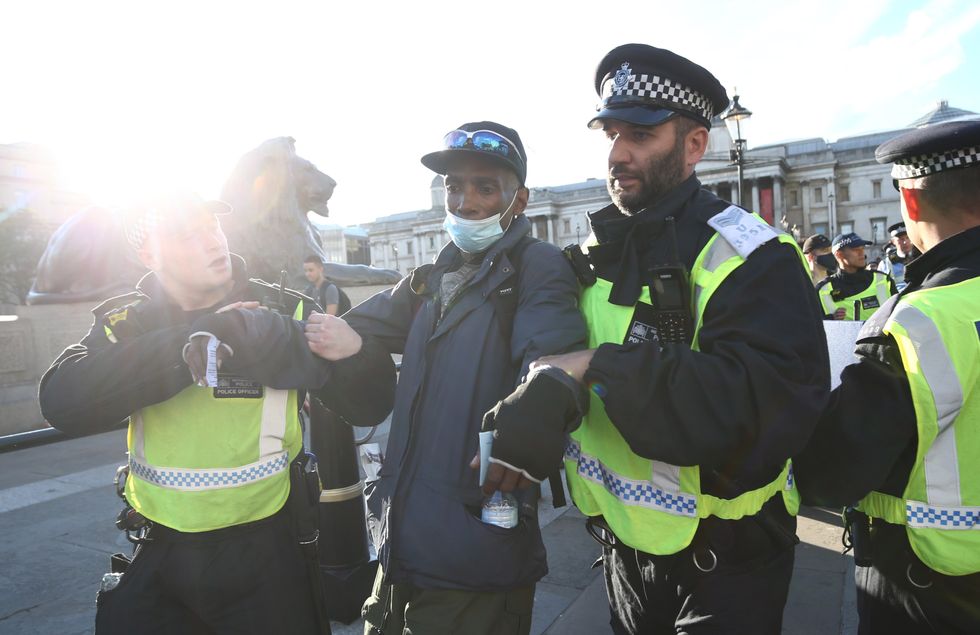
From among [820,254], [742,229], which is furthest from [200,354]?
[820,254]

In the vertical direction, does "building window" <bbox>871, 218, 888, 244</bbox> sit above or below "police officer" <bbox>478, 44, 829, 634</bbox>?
above

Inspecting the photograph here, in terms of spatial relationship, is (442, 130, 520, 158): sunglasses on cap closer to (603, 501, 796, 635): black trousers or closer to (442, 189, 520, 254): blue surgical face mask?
(442, 189, 520, 254): blue surgical face mask

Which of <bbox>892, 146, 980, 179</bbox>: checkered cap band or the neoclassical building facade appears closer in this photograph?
<bbox>892, 146, 980, 179</bbox>: checkered cap band

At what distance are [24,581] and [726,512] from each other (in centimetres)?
408

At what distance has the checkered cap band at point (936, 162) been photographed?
177 centimetres

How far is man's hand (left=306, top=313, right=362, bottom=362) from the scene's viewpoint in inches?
81.2

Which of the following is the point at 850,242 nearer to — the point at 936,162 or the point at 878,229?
the point at 936,162

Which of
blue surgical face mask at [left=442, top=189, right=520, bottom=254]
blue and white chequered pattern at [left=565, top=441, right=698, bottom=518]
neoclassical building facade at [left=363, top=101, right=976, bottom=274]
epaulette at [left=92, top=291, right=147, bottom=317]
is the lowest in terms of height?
blue and white chequered pattern at [left=565, top=441, right=698, bottom=518]

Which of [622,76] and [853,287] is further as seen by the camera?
[853,287]

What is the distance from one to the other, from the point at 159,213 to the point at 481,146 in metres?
1.05

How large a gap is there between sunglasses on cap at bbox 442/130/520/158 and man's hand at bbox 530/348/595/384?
0.79 m

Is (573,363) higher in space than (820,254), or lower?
lower

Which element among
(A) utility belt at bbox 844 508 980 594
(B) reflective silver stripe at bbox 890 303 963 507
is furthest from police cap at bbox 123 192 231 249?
(A) utility belt at bbox 844 508 980 594

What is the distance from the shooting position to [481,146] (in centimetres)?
199
